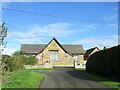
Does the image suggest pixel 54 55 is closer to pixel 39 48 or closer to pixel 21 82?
pixel 39 48

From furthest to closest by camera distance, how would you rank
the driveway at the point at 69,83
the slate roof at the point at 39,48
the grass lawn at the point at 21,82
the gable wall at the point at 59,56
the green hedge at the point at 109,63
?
the slate roof at the point at 39,48
the gable wall at the point at 59,56
the green hedge at the point at 109,63
the driveway at the point at 69,83
the grass lawn at the point at 21,82

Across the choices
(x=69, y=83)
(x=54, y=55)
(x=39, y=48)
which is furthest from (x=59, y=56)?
(x=69, y=83)

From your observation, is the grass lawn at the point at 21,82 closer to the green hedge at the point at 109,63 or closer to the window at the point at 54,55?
the green hedge at the point at 109,63

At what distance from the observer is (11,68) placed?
3391 cm

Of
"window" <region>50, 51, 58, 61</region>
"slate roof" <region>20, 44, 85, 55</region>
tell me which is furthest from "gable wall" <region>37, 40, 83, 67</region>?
"slate roof" <region>20, 44, 85, 55</region>

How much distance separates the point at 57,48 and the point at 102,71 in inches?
1493

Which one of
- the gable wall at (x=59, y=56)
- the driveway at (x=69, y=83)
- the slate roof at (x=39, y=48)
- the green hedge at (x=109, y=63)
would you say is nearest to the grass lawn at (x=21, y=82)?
the driveway at (x=69, y=83)

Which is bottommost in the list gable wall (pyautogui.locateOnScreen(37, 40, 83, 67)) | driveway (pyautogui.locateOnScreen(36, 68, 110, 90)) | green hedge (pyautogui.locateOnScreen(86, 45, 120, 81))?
driveway (pyautogui.locateOnScreen(36, 68, 110, 90))

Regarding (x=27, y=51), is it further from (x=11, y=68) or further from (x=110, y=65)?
(x=110, y=65)

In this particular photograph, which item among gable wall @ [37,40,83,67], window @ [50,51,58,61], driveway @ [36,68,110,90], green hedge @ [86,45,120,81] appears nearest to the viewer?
driveway @ [36,68,110,90]

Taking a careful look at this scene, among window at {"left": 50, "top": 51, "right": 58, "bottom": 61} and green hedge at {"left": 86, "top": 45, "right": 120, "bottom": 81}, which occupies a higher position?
window at {"left": 50, "top": 51, "right": 58, "bottom": 61}

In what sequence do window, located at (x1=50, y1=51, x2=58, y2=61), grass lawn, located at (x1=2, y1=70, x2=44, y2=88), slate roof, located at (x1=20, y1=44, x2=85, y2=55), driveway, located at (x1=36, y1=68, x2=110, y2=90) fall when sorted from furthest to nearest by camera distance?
slate roof, located at (x1=20, y1=44, x2=85, y2=55) < window, located at (x1=50, y1=51, x2=58, y2=61) < driveway, located at (x1=36, y1=68, x2=110, y2=90) < grass lawn, located at (x1=2, y1=70, x2=44, y2=88)

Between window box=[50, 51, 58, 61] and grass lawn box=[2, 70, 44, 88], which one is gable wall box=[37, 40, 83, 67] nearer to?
window box=[50, 51, 58, 61]

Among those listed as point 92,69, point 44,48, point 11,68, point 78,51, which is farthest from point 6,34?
point 78,51
